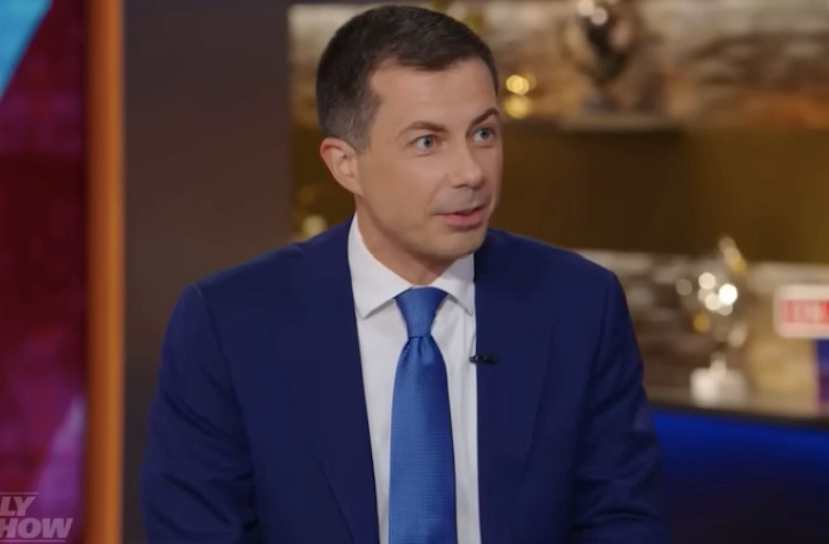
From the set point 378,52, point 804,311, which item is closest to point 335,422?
point 378,52

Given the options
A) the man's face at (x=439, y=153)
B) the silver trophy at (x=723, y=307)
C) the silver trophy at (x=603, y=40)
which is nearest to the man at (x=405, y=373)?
the man's face at (x=439, y=153)

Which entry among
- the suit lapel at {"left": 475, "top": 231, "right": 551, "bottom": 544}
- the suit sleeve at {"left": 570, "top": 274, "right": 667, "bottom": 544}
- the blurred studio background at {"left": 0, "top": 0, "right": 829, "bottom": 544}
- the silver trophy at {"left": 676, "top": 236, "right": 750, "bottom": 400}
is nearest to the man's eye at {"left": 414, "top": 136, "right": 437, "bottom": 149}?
the suit lapel at {"left": 475, "top": 231, "right": 551, "bottom": 544}

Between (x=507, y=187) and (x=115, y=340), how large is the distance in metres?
1.31

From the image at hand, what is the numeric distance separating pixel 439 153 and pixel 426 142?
0.03 metres

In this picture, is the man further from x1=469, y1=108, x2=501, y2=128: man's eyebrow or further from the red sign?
the red sign

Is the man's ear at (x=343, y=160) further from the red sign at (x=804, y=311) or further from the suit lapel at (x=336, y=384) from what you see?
the red sign at (x=804, y=311)

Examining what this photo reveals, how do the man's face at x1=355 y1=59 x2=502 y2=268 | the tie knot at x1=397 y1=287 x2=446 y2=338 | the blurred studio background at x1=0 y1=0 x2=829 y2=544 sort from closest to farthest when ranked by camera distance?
the man's face at x1=355 y1=59 x2=502 y2=268 < the tie knot at x1=397 y1=287 x2=446 y2=338 < the blurred studio background at x1=0 y1=0 x2=829 y2=544

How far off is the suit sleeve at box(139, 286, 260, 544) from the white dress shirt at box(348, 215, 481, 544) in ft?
0.60

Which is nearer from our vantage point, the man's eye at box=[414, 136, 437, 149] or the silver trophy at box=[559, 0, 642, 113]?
the man's eye at box=[414, 136, 437, 149]

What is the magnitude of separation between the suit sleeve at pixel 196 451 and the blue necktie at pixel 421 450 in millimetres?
205

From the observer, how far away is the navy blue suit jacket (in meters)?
2.02

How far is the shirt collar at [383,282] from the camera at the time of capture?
2121mm

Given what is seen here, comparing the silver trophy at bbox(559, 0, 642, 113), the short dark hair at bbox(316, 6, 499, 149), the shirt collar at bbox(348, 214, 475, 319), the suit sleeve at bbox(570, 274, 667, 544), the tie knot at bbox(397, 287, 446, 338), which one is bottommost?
the suit sleeve at bbox(570, 274, 667, 544)

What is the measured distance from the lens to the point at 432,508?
6.55 ft
